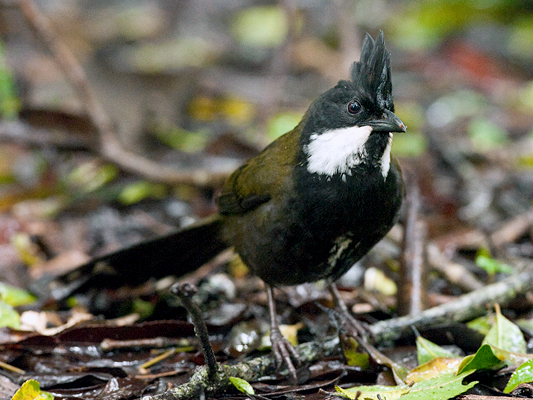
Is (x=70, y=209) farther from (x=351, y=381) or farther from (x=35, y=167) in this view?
(x=351, y=381)

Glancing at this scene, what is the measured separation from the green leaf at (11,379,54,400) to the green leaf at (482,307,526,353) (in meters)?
2.16

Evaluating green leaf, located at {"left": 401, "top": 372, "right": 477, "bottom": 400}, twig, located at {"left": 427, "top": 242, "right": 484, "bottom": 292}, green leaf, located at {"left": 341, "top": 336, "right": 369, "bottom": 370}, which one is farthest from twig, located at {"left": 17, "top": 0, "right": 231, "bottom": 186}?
green leaf, located at {"left": 401, "top": 372, "right": 477, "bottom": 400}

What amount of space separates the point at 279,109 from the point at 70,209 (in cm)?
287

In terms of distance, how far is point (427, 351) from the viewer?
2.98m

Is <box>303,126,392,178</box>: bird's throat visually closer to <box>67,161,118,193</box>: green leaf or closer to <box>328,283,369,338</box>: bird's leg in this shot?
<box>328,283,369,338</box>: bird's leg

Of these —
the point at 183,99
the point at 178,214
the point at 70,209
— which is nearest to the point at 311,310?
the point at 178,214

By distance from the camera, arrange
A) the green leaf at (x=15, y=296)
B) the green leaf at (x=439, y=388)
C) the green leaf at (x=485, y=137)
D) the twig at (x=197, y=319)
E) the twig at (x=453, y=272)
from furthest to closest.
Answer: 1. the green leaf at (x=485, y=137)
2. the twig at (x=453, y=272)
3. the green leaf at (x=15, y=296)
4. the green leaf at (x=439, y=388)
5. the twig at (x=197, y=319)

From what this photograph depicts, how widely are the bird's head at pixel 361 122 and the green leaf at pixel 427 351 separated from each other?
0.89 meters

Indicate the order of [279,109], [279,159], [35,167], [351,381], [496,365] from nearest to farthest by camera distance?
[496,365], [351,381], [279,159], [35,167], [279,109]

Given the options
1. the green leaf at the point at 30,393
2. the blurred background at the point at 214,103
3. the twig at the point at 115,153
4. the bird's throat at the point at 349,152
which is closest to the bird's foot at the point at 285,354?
the bird's throat at the point at 349,152

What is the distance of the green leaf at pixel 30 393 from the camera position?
8.39 feet

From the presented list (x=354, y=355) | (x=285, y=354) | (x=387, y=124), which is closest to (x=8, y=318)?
(x=285, y=354)

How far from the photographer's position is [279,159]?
3.33 m

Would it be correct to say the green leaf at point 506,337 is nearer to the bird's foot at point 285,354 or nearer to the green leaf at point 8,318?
the bird's foot at point 285,354
